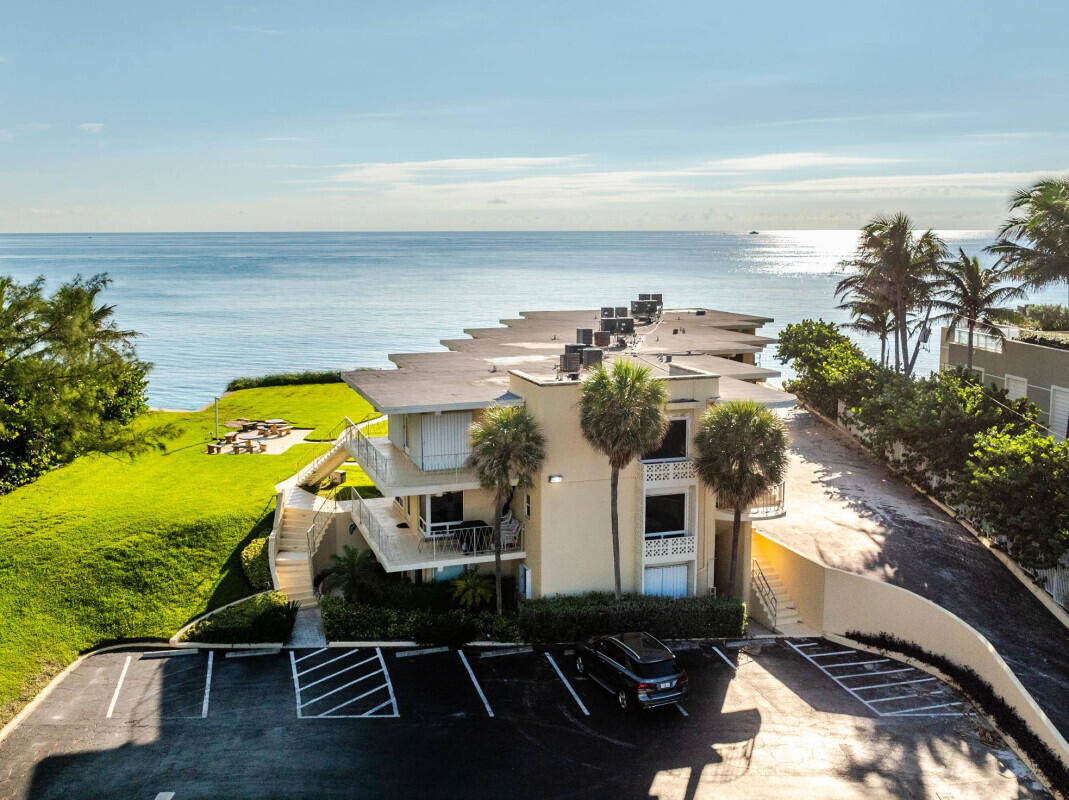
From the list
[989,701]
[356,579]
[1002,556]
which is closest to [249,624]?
[356,579]

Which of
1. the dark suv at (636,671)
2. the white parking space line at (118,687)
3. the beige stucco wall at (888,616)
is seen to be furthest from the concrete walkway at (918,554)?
the white parking space line at (118,687)

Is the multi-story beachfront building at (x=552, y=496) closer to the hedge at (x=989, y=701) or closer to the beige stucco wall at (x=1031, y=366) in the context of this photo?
the hedge at (x=989, y=701)

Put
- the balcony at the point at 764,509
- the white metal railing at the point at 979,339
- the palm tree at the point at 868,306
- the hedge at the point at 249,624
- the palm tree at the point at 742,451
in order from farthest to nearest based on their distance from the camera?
the palm tree at the point at 868,306 < the white metal railing at the point at 979,339 < the balcony at the point at 764,509 < the hedge at the point at 249,624 < the palm tree at the point at 742,451

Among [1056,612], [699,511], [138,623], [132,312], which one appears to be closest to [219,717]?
[138,623]

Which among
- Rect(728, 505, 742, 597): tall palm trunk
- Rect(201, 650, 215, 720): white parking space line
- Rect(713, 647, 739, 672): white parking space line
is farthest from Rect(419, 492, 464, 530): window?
Rect(713, 647, 739, 672): white parking space line

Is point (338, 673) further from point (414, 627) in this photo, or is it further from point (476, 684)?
point (476, 684)

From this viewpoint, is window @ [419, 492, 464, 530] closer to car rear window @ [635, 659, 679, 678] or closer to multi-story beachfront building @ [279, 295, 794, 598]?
multi-story beachfront building @ [279, 295, 794, 598]
